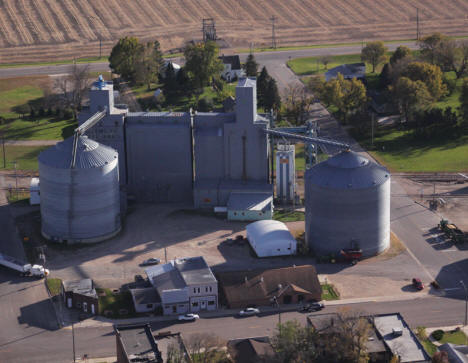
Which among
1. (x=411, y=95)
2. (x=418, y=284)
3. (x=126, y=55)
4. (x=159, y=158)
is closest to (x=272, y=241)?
(x=418, y=284)

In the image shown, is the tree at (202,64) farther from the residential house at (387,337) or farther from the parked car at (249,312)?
the residential house at (387,337)

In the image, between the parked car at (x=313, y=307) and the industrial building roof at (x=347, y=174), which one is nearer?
the parked car at (x=313, y=307)

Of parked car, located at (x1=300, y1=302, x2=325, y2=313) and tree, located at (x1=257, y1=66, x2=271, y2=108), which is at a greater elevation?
tree, located at (x1=257, y1=66, x2=271, y2=108)

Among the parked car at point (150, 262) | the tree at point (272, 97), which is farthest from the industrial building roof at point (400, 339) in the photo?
the tree at point (272, 97)

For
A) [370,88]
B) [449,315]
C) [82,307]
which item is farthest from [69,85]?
[449,315]

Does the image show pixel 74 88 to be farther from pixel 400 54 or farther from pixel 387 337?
pixel 387 337

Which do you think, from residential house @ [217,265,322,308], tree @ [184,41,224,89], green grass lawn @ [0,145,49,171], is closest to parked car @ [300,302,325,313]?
residential house @ [217,265,322,308]

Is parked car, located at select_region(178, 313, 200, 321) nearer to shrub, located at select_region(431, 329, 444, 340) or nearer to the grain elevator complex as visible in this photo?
the grain elevator complex
